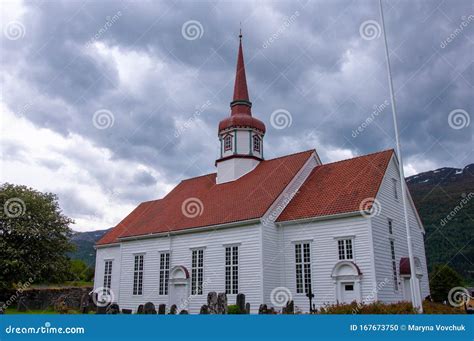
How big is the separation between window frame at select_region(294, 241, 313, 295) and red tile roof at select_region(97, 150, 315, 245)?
2.98 meters

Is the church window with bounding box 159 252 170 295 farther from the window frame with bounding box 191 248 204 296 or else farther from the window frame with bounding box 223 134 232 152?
the window frame with bounding box 223 134 232 152

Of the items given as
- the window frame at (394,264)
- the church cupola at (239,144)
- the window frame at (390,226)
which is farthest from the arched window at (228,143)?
the window frame at (394,264)

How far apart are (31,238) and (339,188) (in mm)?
24767

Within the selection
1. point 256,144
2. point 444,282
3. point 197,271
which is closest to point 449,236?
point 444,282

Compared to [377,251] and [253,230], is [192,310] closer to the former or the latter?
[253,230]

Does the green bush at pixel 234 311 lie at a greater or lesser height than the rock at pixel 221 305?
lesser

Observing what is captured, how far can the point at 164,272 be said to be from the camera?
28797 millimetres

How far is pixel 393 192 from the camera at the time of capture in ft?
83.4

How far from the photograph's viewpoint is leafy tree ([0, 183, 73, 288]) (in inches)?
1278

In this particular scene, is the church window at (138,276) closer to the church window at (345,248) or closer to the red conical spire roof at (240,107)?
the red conical spire roof at (240,107)

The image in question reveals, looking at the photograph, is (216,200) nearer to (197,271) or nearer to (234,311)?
(197,271)

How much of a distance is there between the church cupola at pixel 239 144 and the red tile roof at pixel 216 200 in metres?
0.80

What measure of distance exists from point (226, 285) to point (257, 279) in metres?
2.42

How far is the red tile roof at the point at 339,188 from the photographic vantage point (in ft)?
76.4
